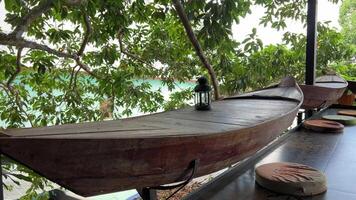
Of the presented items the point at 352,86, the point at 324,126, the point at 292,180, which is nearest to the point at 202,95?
the point at 292,180

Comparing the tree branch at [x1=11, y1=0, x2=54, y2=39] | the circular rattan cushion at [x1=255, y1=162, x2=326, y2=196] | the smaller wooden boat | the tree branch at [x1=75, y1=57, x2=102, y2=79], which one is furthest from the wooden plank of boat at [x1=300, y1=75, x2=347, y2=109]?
the tree branch at [x1=11, y1=0, x2=54, y2=39]

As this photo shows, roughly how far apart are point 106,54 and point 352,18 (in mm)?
6487

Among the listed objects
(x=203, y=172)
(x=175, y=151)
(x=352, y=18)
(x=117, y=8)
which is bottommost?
(x=203, y=172)

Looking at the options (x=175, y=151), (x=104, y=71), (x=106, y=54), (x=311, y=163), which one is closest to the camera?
(x=175, y=151)

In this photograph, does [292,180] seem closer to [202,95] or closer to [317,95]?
[202,95]

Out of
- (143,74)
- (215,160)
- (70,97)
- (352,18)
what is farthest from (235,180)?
(352,18)

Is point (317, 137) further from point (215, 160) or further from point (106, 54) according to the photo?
point (106, 54)

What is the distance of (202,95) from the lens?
166cm

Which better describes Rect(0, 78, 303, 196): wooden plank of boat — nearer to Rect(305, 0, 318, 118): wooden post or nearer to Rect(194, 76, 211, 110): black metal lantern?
Rect(194, 76, 211, 110): black metal lantern

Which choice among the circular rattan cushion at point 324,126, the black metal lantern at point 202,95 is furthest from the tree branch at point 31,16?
the circular rattan cushion at point 324,126

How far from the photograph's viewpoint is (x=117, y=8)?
2725mm

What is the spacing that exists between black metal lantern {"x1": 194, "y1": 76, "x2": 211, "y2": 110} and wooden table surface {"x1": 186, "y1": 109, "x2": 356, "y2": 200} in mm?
367

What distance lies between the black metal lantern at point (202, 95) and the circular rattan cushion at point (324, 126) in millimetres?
1174

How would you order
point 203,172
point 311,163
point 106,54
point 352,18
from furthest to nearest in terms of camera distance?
point 352,18 → point 106,54 → point 311,163 → point 203,172
